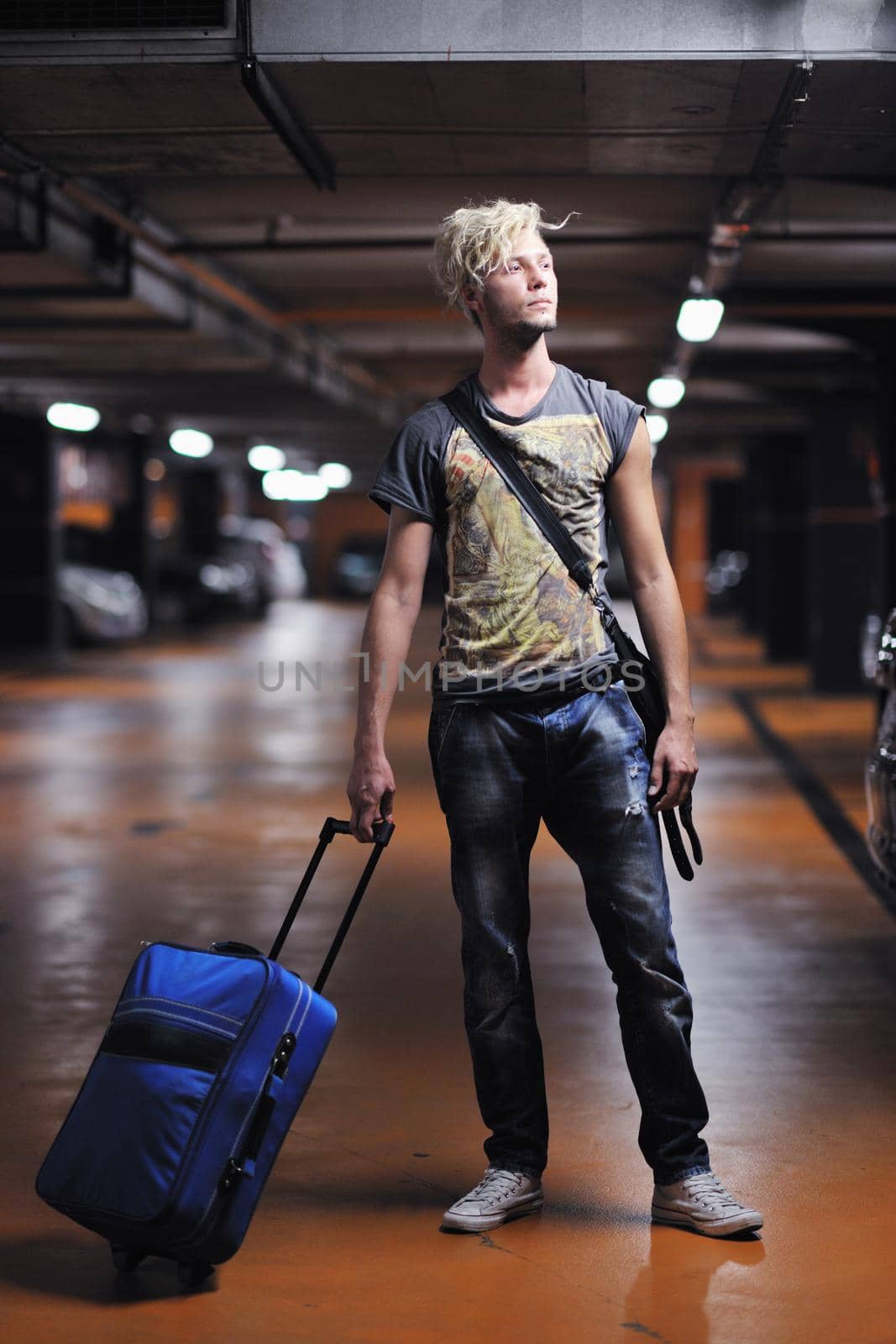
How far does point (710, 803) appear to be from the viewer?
33.7ft

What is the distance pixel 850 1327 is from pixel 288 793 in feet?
25.0

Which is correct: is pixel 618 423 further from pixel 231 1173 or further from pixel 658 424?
pixel 658 424

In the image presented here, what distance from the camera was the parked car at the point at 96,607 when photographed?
25047 millimetres

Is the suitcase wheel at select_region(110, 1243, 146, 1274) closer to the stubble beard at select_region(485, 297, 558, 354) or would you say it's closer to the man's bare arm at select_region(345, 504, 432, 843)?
the man's bare arm at select_region(345, 504, 432, 843)

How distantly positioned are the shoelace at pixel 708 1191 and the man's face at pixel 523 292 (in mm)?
1713

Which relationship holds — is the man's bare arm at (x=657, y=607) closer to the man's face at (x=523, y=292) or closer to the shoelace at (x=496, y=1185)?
the man's face at (x=523, y=292)

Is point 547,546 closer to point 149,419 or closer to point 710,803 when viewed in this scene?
point 710,803

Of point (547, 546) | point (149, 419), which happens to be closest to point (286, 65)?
point (547, 546)

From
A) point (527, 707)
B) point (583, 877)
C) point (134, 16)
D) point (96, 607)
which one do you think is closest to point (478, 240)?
point (527, 707)

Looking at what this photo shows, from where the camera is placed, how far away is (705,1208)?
365 cm

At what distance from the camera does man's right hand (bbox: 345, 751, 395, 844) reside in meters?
3.55

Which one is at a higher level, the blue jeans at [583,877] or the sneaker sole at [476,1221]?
the blue jeans at [583,877]

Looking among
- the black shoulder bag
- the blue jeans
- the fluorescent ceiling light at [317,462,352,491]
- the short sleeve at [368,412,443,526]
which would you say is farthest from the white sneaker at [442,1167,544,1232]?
the fluorescent ceiling light at [317,462,352,491]

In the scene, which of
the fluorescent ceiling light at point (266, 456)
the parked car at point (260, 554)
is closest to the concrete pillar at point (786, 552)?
the fluorescent ceiling light at point (266, 456)
